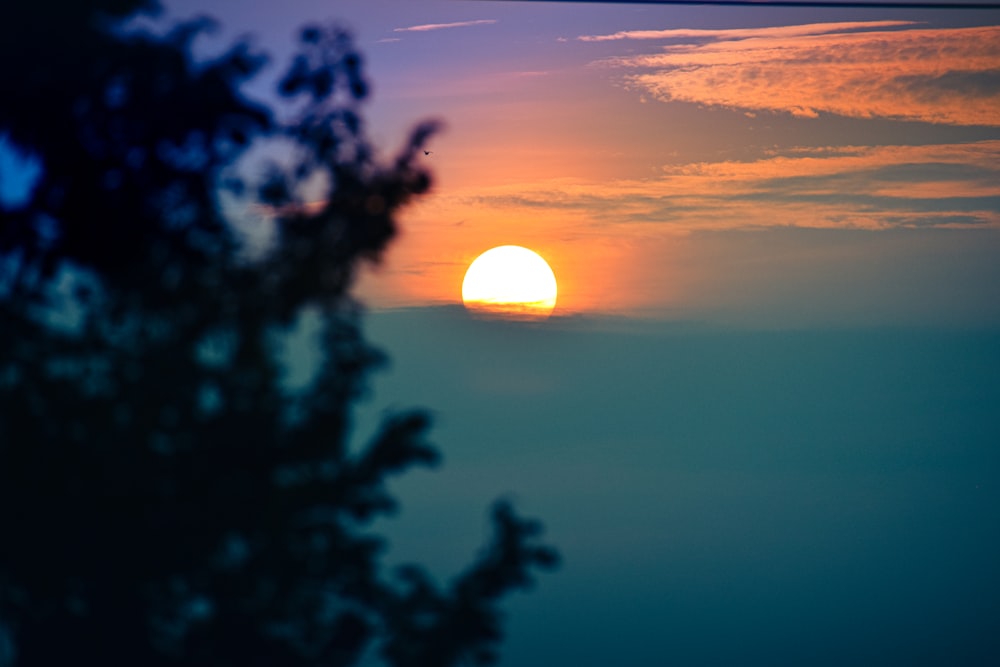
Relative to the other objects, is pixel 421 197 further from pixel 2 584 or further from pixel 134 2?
pixel 2 584

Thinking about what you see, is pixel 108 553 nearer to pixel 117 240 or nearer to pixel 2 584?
pixel 2 584

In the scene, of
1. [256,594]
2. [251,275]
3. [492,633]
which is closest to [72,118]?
[251,275]

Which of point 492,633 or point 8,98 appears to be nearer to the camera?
point 8,98

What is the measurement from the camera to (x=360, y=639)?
9.29 meters

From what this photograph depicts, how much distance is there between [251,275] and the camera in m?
9.26

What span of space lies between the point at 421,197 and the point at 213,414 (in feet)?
7.60

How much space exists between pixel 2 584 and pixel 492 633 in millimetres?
3603

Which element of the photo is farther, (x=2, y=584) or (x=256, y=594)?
(x=256, y=594)

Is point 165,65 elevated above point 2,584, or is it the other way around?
point 165,65

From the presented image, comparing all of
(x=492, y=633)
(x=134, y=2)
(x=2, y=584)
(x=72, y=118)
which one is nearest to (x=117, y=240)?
(x=72, y=118)

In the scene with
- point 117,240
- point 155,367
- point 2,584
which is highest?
point 117,240

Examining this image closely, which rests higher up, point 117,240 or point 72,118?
point 72,118

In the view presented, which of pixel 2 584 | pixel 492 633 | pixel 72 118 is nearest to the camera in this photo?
pixel 2 584

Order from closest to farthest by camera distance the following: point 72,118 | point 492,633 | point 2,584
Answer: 1. point 2,584
2. point 72,118
3. point 492,633
